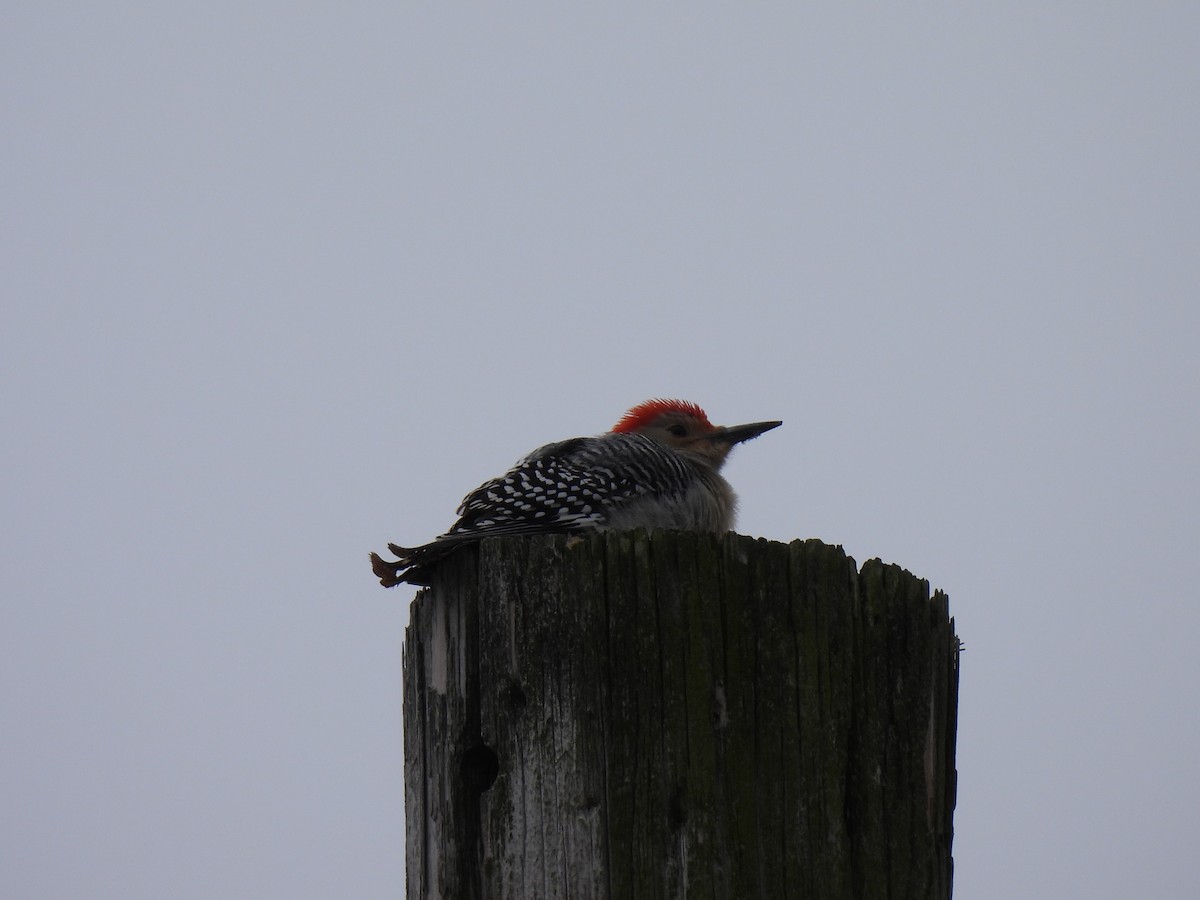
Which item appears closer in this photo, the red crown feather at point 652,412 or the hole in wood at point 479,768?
the hole in wood at point 479,768

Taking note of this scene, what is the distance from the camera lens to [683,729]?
2465mm

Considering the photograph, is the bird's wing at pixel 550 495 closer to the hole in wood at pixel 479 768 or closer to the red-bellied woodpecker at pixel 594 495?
the red-bellied woodpecker at pixel 594 495

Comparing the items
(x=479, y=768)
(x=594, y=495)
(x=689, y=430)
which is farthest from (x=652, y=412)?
(x=479, y=768)

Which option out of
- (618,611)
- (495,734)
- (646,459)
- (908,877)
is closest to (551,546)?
(618,611)

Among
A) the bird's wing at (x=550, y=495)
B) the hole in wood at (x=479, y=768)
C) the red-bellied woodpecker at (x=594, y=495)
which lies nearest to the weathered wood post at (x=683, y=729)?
the hole in wood at (x=479, y=768)

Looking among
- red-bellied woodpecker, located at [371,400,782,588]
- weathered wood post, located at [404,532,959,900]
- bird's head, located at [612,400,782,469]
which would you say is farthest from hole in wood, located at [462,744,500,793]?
bird's head, located at [612,400,782,469]

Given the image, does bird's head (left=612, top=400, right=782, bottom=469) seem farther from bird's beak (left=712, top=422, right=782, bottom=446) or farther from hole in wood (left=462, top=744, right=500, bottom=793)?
hole in wood (left=462, top=744, right=500, bottom=793)

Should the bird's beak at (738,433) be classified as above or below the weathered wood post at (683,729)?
above

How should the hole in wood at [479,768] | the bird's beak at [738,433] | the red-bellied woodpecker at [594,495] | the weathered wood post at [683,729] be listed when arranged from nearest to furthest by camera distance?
the weathered wood post at [683,729] → the hole in wood at [479,768] → the red-bellied woodpecker at [594,495] → the bird's beak at [738,433]

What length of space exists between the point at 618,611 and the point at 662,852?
47cm

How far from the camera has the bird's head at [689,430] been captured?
6039mm

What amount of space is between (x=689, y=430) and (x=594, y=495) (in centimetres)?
178

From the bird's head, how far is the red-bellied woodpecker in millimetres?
149

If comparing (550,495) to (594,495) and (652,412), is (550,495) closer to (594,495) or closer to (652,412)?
(594,495)
